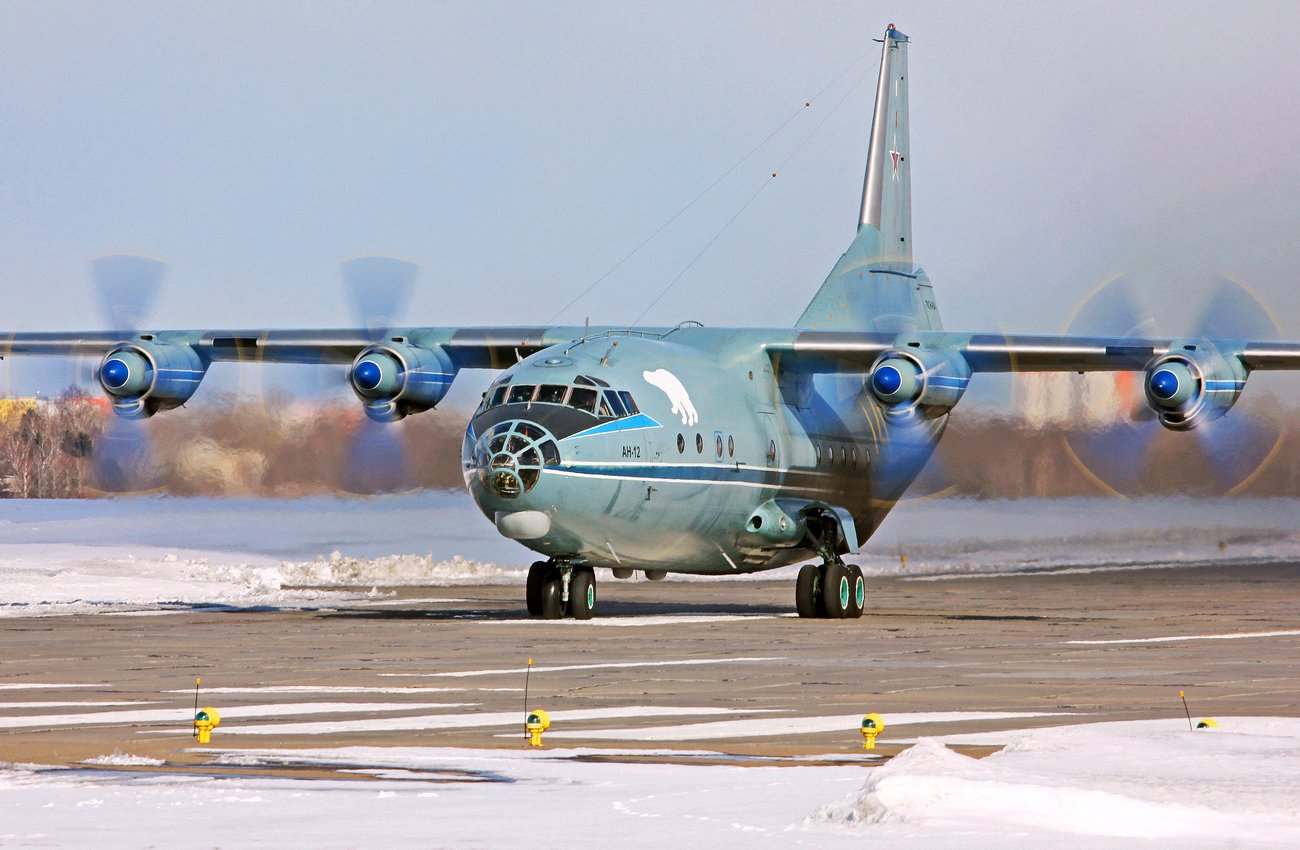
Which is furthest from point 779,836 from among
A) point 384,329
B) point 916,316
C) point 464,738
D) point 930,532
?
point 930,532

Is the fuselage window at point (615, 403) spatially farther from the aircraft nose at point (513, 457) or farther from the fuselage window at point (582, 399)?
the aircraft nose at point (513, 457)

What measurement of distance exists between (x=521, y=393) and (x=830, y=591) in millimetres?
5729

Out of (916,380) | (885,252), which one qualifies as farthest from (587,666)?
(885,252)

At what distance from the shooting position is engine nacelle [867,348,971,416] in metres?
26.9

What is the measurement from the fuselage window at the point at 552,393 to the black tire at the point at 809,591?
200 inches

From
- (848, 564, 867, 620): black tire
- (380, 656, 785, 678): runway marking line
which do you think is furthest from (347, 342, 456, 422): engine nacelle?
(380, 656, 785, 678): runway marking line

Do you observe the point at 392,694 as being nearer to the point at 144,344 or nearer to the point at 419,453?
the point at 144,344

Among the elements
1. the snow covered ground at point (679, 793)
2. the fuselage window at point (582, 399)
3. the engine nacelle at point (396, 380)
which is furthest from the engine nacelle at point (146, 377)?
the snow covered ground at point (679, 793)

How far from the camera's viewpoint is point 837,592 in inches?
1083

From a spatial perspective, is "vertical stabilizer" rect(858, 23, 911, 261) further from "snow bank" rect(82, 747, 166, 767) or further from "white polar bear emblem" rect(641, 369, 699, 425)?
"snow bank" rect(82, 747, 166, 767)

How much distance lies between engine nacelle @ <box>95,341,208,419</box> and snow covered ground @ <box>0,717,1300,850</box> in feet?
63.0

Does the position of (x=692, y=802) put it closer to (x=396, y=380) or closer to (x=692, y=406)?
(x=692, y=406)

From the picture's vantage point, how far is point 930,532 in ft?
135

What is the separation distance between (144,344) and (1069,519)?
67.3ft
